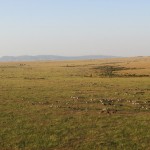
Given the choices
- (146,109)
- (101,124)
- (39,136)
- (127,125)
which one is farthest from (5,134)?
(146,109)

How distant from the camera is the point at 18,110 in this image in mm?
28422

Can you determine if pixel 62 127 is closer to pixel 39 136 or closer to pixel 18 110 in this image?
pixel 39 136

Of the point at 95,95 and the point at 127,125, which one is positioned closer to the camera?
the point at 127,125

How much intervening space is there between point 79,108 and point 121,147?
11.5 m

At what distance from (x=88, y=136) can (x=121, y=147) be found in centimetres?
277

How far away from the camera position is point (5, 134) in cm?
2047

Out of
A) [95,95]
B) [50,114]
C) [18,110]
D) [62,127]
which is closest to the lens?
[62,127]

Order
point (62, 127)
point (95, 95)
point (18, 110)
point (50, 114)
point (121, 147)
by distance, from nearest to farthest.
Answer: point (121, 147) < point (62, 127) < point (50, 114) < point (18, 110) < point (95, 95)

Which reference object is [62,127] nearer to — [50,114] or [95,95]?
[50,114]

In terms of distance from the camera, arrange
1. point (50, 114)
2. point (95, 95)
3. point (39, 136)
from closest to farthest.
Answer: point (39, 136) < point (50, 114) < point (95, 95)

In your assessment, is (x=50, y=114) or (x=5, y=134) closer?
(x=5, y=134)

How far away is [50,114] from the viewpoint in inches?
1048

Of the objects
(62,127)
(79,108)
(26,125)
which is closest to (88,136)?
(62,127)

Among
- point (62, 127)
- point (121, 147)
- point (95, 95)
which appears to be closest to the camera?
point (121, 147)
